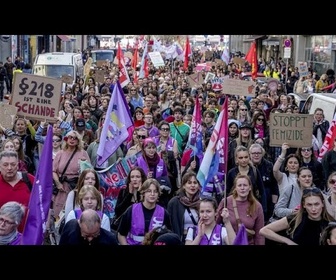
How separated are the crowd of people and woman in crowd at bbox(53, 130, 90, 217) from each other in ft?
0.04

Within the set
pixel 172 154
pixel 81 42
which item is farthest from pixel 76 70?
pixel 81 42

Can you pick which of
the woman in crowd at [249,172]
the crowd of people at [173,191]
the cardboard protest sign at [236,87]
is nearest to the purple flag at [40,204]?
the crowd of people at [173,191]

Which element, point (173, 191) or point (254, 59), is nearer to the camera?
point (173, 191)

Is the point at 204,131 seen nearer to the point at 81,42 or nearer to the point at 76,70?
the point at 76,70

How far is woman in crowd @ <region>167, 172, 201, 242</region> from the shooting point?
6.76m

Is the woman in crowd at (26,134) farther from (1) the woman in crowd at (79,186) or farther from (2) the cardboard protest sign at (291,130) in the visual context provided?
(2) the cardboard protest sign at (291,130)

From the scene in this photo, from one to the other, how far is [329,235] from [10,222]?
2269 millimetres

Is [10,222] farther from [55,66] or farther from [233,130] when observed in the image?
[55,66]

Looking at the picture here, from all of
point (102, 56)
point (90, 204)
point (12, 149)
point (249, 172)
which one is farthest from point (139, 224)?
point (102, 56)

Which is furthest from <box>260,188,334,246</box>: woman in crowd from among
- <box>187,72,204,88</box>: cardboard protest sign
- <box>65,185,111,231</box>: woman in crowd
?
<box>187,72,204,88</box>: cardboard protest sign

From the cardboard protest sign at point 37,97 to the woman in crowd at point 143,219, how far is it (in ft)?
6.21

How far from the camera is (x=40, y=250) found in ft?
12.7

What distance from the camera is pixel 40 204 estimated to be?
578 centimetres
